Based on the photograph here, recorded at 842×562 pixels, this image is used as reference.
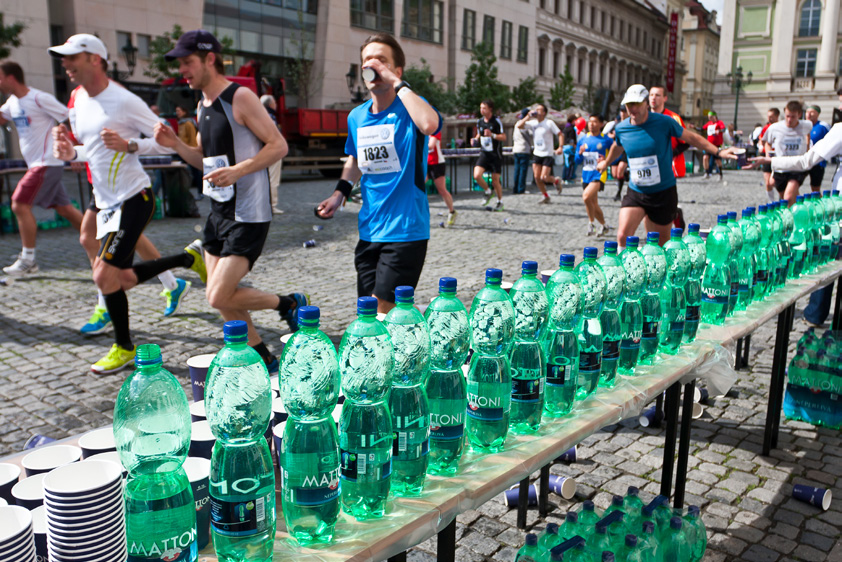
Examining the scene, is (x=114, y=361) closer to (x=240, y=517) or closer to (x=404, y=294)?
(x=404, y=294)

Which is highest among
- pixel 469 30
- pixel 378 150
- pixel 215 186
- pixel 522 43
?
pixel 522 43

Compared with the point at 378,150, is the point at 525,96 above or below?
above

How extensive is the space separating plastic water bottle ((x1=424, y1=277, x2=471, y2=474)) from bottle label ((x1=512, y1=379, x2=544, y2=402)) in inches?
6.6

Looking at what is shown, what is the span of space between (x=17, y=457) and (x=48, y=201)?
769 centimetres

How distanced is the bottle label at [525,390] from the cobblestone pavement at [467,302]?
1.33 m

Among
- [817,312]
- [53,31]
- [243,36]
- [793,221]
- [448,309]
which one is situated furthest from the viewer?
[243,36]

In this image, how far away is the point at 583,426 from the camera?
2139 mm

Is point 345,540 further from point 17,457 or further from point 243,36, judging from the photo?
point 243,36

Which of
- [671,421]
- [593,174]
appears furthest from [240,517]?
[593,174]

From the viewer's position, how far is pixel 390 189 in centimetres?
386

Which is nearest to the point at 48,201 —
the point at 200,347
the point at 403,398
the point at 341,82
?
the point at 200,347

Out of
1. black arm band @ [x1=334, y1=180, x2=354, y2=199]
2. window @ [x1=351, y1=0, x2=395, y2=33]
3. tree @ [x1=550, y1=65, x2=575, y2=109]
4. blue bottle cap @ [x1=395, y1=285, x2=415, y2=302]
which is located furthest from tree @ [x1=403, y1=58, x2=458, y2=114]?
blue bottle cap @ [x1=395, y1=285, x2=415, y2=302]

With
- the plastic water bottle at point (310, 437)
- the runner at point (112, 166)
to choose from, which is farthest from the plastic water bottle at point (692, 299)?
the runner at point (112, 166)

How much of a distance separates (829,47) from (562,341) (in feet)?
248
